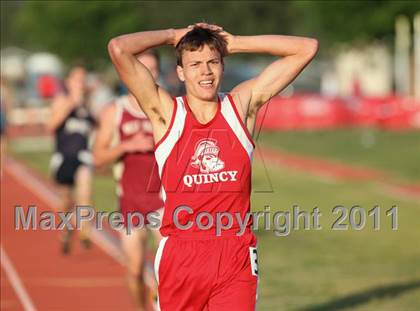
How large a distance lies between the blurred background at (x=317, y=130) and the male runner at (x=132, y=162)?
3.14ft

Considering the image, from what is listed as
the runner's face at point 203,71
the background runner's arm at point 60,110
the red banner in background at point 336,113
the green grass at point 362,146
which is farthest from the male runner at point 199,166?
the red banner in background at point 336,113

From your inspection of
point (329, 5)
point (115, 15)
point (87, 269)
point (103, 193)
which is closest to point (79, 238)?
point (87, 269)

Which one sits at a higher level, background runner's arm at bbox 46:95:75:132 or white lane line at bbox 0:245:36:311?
background runner's arm at bbox 46:95:75:132

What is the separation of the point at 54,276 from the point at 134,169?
3.43m

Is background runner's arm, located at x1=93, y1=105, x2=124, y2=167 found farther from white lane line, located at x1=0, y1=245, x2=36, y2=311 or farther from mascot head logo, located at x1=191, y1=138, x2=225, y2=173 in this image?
mascot head logo, located at x1=191, y1=138, x2=225, y2=173

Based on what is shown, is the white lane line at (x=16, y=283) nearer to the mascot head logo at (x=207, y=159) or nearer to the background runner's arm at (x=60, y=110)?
the background runner's arm at (x=60, y=110)

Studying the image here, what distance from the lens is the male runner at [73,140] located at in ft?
52.6

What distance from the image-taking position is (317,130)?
46.2 metres

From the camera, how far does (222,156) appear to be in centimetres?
634

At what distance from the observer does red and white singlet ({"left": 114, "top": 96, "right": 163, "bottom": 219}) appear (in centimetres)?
1023

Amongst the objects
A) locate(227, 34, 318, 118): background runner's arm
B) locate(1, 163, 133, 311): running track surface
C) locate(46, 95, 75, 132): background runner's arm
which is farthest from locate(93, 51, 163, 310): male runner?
locate(46, 95, 75, 132): background runner's arm

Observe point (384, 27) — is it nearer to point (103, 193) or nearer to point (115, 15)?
point (115, 15)

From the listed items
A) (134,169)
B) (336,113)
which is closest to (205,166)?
(134,169)

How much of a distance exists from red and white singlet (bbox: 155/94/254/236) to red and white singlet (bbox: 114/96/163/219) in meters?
3.71
